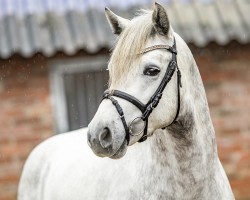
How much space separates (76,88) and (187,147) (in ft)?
17.0

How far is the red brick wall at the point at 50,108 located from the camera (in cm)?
834

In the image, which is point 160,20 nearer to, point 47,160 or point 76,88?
point 47,160

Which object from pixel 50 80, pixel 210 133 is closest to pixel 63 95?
pixel 50 80

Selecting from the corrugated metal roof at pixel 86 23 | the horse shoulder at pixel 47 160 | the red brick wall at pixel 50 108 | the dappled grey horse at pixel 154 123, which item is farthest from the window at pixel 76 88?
the dappled grey horse at pixel 154 123

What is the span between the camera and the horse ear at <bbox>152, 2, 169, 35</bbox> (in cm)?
344

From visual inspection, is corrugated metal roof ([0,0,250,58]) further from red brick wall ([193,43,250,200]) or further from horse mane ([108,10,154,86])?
horse mane ([108,10,154,86])

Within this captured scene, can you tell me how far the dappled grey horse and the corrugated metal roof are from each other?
4.18 meters

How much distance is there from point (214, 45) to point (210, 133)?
503 cm

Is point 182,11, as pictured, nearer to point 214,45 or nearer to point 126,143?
point 214,45

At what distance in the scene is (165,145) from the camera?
3.65m

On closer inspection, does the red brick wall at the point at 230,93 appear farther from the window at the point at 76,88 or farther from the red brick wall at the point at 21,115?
the red brick wall at the point at 21,115

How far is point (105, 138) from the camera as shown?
3.28 m

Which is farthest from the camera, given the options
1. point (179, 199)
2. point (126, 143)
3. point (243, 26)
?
point (243, 26)

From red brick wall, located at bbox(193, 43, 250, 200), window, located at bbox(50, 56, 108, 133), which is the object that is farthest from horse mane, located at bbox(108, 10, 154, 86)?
red brick wall, located at bbox(193, 43, 250, 200)
